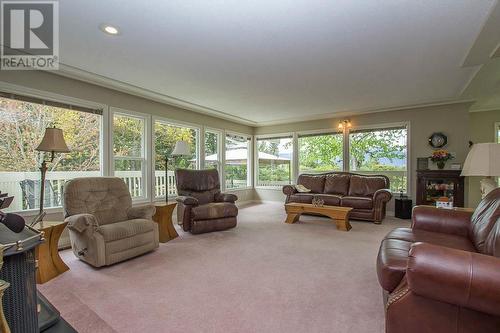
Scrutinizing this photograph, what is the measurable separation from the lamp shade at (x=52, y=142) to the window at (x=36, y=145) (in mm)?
857

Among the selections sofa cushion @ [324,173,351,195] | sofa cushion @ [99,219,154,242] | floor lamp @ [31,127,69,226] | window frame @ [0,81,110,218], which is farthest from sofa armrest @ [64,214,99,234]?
sofa cushion @ [324,173,351,195]

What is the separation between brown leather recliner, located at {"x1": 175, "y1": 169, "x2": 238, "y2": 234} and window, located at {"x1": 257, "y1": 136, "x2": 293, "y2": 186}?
2.75 m

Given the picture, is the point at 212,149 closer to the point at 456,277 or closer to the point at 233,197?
the point at 233,197

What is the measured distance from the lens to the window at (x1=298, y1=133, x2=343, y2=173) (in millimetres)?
6270

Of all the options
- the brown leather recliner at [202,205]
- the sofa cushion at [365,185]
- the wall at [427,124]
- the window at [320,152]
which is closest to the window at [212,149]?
the brown leather recliner at [202,205]

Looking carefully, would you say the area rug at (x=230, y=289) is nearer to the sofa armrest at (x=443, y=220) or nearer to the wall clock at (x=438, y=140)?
the sofa armrest at (x=443, y=220)

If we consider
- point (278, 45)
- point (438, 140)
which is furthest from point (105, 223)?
point (438, 140)

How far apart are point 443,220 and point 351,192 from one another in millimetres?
3008

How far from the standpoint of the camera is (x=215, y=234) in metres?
3.93

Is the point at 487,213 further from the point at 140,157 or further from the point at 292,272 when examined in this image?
the point at 140,157

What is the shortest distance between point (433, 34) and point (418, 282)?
2409mm

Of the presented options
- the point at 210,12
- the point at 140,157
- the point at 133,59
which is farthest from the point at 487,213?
the point at 140,157

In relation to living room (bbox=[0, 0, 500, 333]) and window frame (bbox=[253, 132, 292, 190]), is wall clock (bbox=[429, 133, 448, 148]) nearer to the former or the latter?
living room (bbox=[0, 0, 500, 333])

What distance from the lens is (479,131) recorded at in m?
5.62
